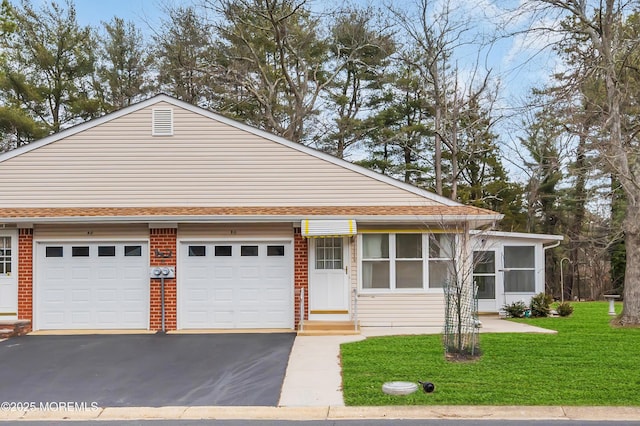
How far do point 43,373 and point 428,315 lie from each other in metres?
8.21

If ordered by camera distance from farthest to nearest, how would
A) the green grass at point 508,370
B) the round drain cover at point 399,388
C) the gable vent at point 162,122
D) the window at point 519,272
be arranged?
the window at point 519,272 → the gable vent at point 162,122 → the round drain cover at point 399,388 → the green grass at point 508,370

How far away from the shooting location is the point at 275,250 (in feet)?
45.5

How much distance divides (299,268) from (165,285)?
3169 mm

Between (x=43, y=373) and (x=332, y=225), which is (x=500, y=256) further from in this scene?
(x=43, y=373)

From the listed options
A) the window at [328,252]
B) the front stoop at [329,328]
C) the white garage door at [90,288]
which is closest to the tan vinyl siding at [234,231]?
the window at [328,252]

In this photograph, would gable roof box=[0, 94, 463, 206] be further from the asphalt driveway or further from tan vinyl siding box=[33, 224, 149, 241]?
the asphalt driveway

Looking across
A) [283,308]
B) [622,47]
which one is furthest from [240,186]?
[622,47]

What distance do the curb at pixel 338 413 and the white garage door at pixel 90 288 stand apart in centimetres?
644

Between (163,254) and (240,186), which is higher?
(240,186)

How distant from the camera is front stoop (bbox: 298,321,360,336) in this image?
41.8ft

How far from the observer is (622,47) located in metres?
14.2

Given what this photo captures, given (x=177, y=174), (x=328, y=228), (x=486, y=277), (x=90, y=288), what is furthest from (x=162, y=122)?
(x=486, y=277)

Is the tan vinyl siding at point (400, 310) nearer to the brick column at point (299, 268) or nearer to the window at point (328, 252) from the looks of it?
the window at point (328, 252)

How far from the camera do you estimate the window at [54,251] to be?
543 inches
